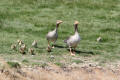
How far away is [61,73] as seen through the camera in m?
17.2

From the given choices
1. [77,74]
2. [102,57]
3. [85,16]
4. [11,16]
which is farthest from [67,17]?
[77,74]

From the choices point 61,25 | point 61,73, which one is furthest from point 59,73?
point 61,25

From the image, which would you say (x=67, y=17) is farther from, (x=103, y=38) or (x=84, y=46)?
(x=84, y=46)

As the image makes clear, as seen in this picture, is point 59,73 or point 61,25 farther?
point 61,25

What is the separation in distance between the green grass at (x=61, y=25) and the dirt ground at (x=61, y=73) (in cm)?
75

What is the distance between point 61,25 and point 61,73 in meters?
10.8

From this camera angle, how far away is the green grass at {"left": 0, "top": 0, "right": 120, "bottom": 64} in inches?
786

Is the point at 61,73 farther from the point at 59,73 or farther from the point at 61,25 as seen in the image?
the point at 61,25

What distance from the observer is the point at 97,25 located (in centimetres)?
2784

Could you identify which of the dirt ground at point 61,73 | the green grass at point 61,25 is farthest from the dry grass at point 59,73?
the green grass at point 61,25

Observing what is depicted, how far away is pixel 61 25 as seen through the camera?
27.7m

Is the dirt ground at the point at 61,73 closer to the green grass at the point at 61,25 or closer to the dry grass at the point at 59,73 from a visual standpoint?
the dry grass at the point at 59,73

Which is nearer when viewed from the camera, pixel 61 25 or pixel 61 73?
pixel 61 73

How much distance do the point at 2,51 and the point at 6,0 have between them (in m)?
14.1
